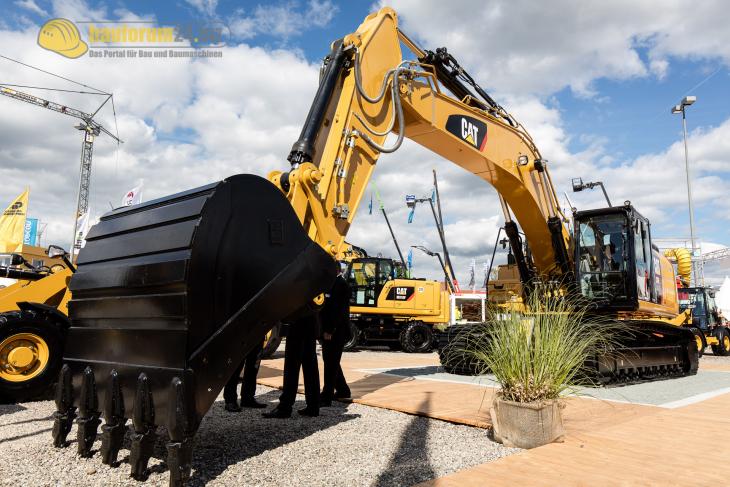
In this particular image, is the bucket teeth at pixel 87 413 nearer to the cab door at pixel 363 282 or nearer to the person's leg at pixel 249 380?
the person's leg at pixel 249 380

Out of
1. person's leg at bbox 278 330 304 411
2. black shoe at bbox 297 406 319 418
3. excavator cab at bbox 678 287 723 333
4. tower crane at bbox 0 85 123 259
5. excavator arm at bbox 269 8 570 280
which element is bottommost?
black shoe at bbox 297 406 319 418

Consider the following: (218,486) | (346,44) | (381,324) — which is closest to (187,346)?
(218,486)

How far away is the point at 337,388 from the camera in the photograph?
639 centimetres

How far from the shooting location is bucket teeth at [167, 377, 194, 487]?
3.04 meters

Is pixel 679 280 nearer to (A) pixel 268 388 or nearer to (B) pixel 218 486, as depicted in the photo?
(A) pixel 268 388

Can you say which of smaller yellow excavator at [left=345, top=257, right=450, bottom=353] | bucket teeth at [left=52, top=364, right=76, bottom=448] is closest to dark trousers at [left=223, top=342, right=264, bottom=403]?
bucket teeth at [left=52, top=364, right=76, bottom=448]

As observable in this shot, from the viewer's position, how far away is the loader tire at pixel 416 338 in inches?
611

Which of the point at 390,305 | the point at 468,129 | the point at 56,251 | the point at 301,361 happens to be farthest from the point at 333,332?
the point at 390,305

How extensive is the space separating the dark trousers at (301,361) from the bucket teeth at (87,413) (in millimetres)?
1939

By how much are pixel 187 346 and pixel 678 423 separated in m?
4.58

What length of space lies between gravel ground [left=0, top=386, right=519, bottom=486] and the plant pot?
0.13 metres

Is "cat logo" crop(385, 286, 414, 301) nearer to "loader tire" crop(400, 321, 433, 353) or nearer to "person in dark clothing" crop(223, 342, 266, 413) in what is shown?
"loader tire" crop(400, 321, 433, 353)

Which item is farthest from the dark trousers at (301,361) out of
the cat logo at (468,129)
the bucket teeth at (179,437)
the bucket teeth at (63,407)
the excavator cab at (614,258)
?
the excavator cab at (614,258)

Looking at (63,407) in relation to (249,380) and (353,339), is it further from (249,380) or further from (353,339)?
(353,339)
